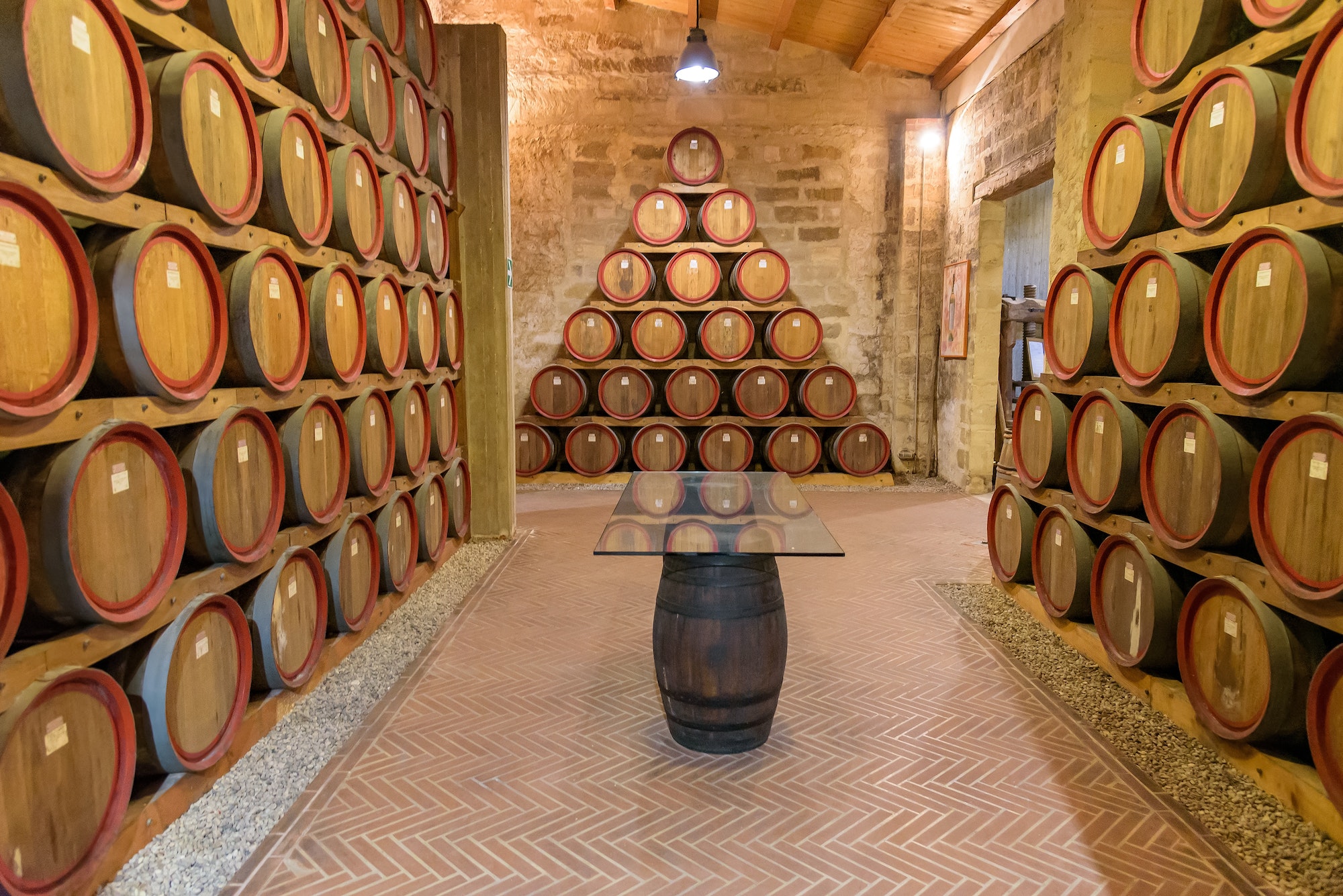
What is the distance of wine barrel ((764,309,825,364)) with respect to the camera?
9.47 m

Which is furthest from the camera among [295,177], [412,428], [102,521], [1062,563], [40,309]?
[412,428]

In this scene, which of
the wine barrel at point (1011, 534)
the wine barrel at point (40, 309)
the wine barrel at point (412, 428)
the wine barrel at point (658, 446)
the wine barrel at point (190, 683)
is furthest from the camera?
the wine barrel at point (658, 446)

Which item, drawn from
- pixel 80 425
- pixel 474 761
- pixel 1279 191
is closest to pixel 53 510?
pixel 80 425

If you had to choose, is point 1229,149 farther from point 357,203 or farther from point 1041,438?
point 357,203

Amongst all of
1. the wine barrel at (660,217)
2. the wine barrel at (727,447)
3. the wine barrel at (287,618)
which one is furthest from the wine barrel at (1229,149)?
the wine barrel at (660,217)

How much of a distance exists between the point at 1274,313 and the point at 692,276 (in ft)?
22.6

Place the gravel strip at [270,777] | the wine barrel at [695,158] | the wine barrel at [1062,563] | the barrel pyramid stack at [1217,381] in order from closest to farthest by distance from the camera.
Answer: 1. the gravel strip at [270,777]
2. the barrel pyramid stack at [1217,381]
3. the wine barrel at [1062,563]
4. the wine barrel at [695,158]

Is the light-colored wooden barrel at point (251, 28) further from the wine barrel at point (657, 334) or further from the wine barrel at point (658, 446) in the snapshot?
the wine barrel at point (658, 446)

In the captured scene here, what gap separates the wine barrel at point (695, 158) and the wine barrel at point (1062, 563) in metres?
6.17

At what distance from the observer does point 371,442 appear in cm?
449

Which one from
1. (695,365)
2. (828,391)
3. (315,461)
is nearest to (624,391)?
(695,365)

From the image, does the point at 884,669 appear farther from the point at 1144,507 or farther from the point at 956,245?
the point at 956,245

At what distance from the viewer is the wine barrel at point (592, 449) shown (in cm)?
937

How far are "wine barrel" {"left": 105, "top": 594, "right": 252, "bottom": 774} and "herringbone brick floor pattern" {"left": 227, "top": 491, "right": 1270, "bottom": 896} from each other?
395 millimetres
